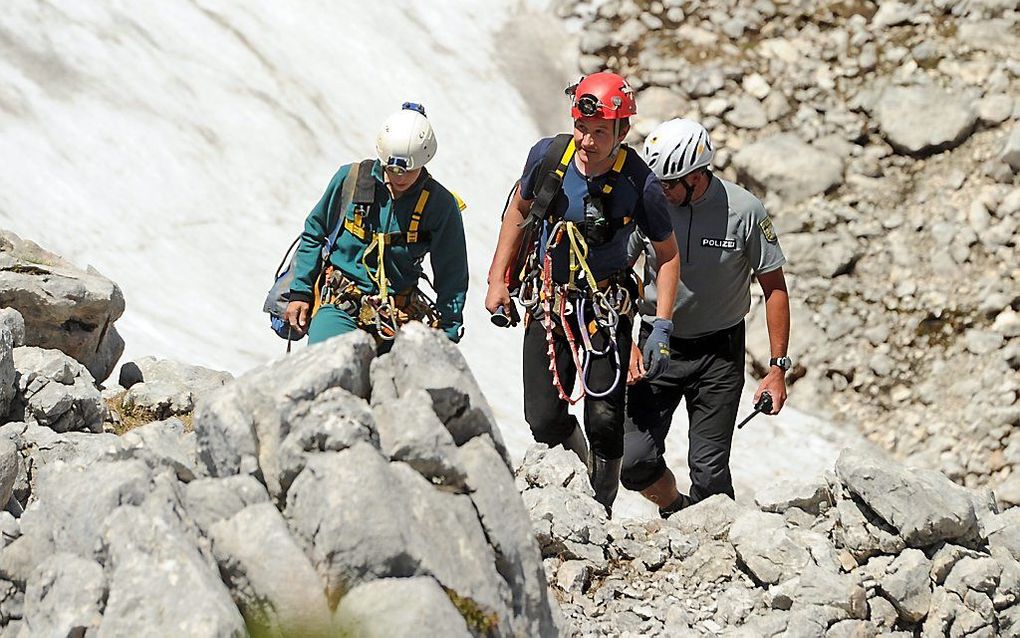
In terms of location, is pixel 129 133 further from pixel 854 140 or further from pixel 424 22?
pixel 854 140

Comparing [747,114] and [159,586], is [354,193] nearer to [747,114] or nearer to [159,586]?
[159,586]

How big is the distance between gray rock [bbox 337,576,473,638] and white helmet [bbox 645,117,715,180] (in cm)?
462

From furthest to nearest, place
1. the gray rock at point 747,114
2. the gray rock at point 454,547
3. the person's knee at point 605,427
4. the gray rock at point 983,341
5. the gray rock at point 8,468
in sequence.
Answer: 1. the gray rock at point 747,114
2. the gray rock at point 983,341
3. the person's knee at point 605,427
4. the gray rock at point 8,468
5. the gray rock at point 454,547

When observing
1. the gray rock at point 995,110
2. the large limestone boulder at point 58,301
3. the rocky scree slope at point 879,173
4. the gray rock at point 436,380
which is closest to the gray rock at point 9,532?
the gray rock at point 436,380

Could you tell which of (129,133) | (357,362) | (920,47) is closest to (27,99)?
(129,133)

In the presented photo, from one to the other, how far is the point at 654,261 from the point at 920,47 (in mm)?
12540

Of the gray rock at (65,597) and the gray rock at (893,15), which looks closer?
the gray rock at (65,597)

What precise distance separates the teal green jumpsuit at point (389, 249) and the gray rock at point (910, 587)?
3.19 metres

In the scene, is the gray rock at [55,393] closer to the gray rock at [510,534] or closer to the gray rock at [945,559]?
the gray rock at [510,534]

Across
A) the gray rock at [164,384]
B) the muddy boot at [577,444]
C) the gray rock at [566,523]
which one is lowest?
the gray rock at [164,384]

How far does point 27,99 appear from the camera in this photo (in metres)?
14.3

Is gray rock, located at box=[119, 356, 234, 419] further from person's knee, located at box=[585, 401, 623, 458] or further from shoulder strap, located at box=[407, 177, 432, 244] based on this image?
person's knee, located at box=[585, 401, 623, 458]

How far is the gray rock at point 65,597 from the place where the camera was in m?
4.57

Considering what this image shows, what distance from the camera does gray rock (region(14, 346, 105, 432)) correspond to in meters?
8.24
